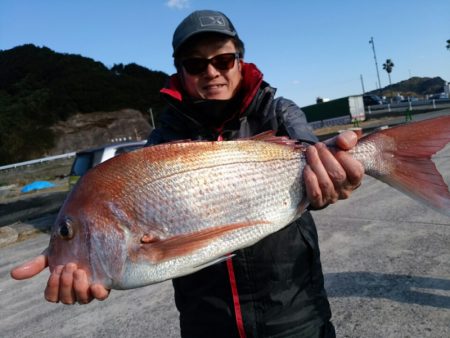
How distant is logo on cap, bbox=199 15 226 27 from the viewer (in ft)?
7.37

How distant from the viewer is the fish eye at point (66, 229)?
6.22 feet

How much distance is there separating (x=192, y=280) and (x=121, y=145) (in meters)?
8.28

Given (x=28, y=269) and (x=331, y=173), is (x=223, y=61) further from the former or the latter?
(x=28, y=269)

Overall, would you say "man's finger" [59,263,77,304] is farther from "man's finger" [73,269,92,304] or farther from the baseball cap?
the baseball cap

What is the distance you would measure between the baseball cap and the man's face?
9 centimetres

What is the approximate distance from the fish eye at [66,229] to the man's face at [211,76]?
1.06 meters

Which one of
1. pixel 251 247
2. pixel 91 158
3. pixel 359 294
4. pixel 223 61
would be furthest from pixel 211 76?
pixel 91 158

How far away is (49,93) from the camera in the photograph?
78438mm

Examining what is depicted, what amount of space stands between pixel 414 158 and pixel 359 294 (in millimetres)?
2457

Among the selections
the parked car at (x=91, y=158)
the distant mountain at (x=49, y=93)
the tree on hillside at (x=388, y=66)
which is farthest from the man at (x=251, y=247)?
the tree on hillside at (x=388, y=66)

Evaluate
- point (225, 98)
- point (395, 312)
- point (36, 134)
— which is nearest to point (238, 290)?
point (225, 98)

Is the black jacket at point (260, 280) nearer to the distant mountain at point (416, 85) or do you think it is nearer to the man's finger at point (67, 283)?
the man's finger at point (67, 283)

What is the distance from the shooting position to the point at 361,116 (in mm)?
38375

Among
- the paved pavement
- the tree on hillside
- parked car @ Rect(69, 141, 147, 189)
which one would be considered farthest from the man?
the tree on hillside
